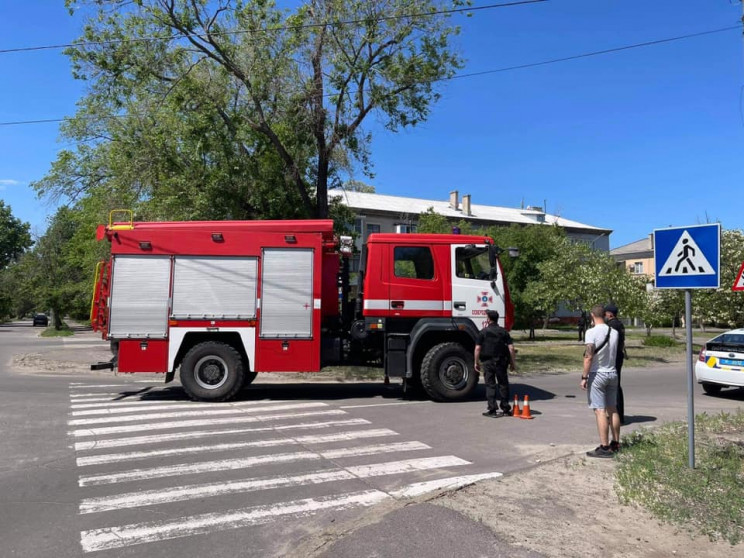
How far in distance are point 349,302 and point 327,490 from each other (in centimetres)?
646

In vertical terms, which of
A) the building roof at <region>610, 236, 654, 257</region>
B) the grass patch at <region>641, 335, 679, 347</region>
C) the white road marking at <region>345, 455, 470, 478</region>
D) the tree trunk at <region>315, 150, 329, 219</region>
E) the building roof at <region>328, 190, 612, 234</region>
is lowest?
the white road marking at <region>345, 455, 470, 478</region>

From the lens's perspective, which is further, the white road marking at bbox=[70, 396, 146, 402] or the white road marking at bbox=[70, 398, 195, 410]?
the white road marking at bbox=[70, 396, 146, 402]

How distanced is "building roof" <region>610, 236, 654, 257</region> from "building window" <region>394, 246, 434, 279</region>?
56582mm

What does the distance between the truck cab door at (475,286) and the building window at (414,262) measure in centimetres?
46

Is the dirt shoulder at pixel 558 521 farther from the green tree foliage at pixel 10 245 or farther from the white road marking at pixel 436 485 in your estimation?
the green tree foliage at pixel 10 245

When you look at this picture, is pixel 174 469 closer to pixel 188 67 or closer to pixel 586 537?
pixel 586 537

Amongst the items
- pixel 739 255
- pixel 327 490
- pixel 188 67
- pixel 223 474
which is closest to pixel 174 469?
pixel 223 474

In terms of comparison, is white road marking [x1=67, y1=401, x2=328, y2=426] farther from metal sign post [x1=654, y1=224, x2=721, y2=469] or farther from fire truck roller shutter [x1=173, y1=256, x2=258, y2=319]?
metal sign post [x1=654, y1=224, x2=721, y2=469]

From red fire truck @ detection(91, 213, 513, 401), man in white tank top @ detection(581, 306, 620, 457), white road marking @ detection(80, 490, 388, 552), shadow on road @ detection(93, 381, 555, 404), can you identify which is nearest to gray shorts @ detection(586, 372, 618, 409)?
man in white tank top @ detection(581, 306, 620, 457)

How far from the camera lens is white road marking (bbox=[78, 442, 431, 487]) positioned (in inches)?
231

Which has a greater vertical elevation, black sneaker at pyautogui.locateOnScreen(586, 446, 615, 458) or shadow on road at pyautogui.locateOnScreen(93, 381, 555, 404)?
black sneaker at pyautogui.locateOnScreen(586, 446, 615, 458)

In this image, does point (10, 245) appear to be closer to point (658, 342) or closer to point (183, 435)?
point (658, 342)

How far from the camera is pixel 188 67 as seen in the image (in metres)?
16.1

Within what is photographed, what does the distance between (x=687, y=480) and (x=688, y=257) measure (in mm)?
2195
